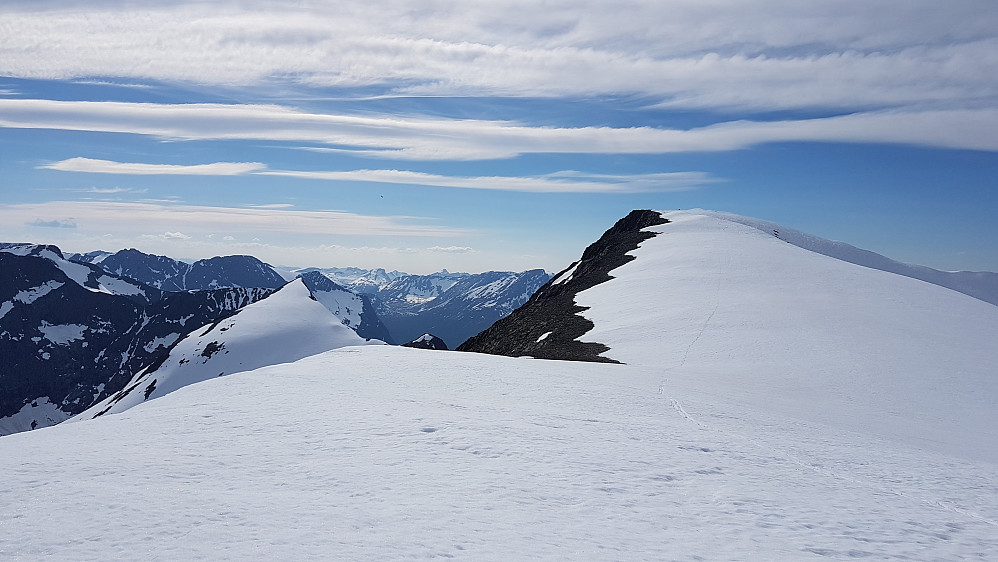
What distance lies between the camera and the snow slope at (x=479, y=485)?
9727mm

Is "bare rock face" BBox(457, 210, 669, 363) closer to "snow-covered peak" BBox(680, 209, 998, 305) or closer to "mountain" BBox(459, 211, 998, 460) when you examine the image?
"mountain" BBox(459, 211, 998, 460)

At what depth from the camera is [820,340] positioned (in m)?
33.1

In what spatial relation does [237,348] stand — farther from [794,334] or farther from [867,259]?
[867,259]

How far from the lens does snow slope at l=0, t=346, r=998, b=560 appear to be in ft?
31.9

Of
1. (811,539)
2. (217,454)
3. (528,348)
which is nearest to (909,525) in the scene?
(811,539)

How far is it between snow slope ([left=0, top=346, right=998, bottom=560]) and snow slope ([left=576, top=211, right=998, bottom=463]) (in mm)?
5460

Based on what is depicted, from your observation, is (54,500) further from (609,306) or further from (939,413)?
(609,306)

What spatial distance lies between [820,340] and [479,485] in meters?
28.5

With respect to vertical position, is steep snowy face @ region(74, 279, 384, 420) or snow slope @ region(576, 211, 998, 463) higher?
snow slope @ region(576, 211, 998, 463)

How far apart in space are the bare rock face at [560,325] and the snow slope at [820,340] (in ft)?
4.40

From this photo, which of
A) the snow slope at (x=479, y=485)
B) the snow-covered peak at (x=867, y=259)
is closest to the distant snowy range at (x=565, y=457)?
the snow slope at (x=479, y=485)

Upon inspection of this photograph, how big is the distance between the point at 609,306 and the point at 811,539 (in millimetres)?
34590

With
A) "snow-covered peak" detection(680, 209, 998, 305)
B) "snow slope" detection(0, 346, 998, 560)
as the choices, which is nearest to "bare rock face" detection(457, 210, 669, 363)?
"snow slope" detection(0, 346, 998, 560)

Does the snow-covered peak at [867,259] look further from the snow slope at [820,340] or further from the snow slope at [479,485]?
the snow slope at [479,485]
